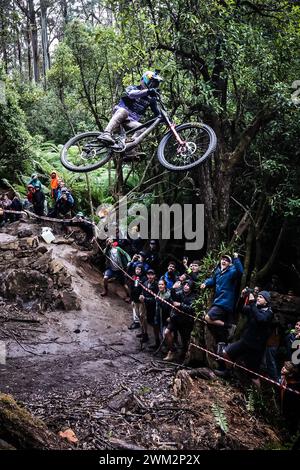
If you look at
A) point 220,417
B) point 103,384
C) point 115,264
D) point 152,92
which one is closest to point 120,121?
point 152,92

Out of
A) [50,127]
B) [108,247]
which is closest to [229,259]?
[108,247]

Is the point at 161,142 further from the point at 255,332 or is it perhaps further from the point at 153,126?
the point at 255,332

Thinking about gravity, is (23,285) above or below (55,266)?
below

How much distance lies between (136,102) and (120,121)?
0.42m

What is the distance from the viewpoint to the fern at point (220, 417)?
626 cm

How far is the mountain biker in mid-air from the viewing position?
21.8ft

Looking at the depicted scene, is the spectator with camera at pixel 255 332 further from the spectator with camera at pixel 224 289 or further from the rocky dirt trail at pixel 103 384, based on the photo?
the rocky dirt trail at pixel 103 384

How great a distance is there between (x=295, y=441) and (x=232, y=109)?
24.6 ft

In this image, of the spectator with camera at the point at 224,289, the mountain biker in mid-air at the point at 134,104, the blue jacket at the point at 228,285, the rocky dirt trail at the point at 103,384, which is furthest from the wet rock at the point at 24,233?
the blue jacket at the point at 228,285

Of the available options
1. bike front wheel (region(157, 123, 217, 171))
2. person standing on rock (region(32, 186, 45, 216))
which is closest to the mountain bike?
bike front wheel (region(157, 123, 217, 171))

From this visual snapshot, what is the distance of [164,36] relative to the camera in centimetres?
912

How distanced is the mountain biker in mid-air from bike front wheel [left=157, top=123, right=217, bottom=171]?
531mm

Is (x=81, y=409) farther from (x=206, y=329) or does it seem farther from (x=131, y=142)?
(x=131, y=142)

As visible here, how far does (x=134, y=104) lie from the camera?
7141 millimetres
